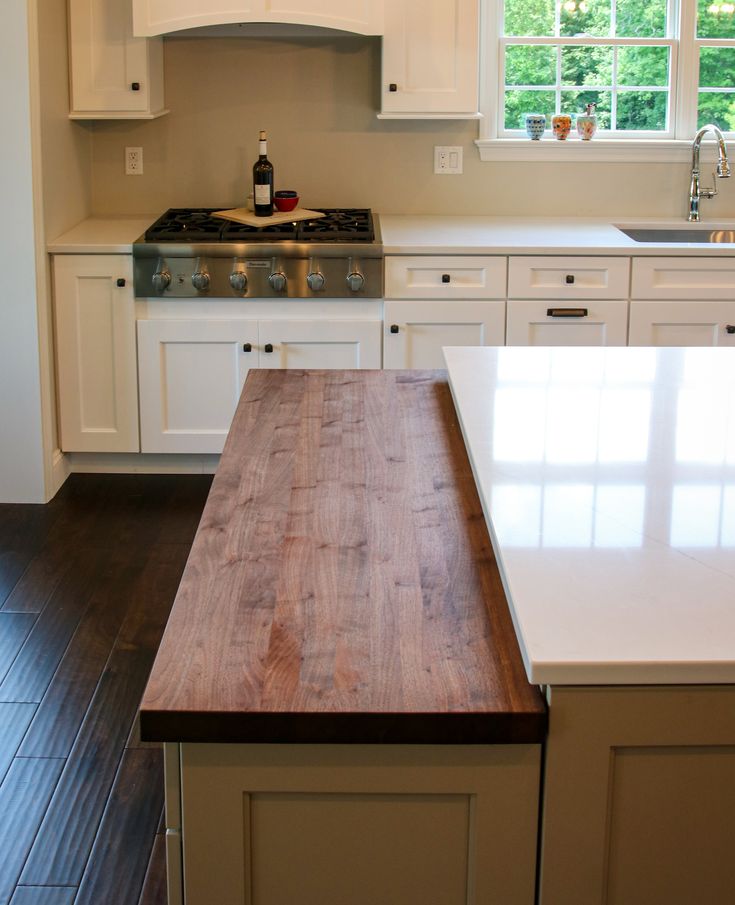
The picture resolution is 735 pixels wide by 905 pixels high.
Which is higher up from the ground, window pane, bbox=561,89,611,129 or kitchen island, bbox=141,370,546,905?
window pane, bbox=561,89,611,129

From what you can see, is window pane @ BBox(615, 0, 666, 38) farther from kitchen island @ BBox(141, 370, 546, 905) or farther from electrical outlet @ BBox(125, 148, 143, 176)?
kitchen island @ BBox(141, 370, 546, 905)

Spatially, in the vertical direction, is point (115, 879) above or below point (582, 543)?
below

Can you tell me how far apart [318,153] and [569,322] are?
1.25 m

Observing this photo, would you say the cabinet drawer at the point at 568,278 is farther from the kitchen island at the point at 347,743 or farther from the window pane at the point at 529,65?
the kitchen island at the point at 347,743

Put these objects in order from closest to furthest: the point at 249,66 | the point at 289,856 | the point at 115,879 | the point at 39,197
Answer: the point at 289,856, the point at 115,879, the point at 39,197, the point at 249,66

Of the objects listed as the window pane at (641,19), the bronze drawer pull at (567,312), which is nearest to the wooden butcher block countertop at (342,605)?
the bronze drawer pull at (567,312)

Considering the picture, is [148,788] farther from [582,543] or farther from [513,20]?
[513,20]

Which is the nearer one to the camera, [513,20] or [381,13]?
[381,13]

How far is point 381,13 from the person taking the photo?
13.8 feet

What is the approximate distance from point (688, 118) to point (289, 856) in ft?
13.2

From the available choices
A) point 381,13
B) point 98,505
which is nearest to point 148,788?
point 98,505

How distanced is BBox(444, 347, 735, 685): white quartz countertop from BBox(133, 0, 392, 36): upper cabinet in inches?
79.4

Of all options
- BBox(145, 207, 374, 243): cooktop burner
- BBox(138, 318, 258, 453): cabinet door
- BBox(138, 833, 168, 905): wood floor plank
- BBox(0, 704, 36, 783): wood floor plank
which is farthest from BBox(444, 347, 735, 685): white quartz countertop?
BBox(138, 318, 258, 453): cabinet door

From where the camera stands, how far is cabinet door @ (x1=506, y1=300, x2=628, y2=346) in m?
4.20
